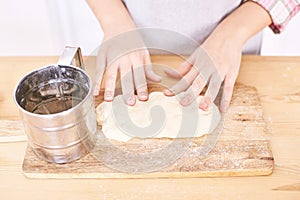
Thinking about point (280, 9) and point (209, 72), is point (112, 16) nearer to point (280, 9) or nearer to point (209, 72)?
point (209, 72)

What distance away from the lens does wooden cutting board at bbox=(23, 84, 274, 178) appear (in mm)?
691

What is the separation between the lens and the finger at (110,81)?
821mm

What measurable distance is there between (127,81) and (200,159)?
9.4 inches

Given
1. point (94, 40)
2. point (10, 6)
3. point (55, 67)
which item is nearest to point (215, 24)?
point (55, 67)

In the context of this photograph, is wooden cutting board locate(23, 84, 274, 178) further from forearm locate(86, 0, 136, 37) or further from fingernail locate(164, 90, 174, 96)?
forearm locate(86, 0, 136, 37)

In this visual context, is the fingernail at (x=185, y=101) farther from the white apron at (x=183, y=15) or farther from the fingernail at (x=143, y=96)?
the white apron at (x=183, y=15)

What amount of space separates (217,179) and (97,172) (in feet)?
0.65

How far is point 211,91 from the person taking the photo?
32.4 inches

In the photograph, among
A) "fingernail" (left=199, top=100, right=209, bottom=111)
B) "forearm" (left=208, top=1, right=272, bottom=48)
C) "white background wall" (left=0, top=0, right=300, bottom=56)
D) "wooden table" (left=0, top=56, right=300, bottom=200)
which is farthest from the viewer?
"white background wall" (left=0, top=0, right=300, bottom=56)

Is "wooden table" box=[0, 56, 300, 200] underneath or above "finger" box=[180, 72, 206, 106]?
underneath

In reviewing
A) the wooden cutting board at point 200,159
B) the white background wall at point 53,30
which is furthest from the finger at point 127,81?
the white background wall at point 53,30

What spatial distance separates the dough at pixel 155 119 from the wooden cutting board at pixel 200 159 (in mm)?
15

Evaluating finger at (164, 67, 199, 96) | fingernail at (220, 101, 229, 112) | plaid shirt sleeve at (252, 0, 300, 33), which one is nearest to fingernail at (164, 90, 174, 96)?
finger at (164, 67, 199, 96)

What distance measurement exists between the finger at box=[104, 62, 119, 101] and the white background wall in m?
0.67
